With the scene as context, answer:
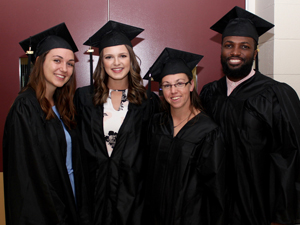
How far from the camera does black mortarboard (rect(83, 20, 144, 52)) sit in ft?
7.30

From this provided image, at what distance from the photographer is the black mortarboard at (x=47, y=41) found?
197 centimetres

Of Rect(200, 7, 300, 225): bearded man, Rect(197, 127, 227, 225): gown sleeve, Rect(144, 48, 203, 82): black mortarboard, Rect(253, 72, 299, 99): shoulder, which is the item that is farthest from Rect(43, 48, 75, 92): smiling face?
Rect(253, 72, 299, 99): shoulder

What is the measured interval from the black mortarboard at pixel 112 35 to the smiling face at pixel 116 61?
0.06 m

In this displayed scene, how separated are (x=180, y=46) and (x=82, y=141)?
1.69 meters

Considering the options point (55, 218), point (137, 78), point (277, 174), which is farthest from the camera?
point (137, 78)

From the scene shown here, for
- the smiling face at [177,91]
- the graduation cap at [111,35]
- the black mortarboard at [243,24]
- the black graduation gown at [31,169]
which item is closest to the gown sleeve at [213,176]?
the smiling face at [177,91]

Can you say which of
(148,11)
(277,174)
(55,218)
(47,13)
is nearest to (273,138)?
(277,174)

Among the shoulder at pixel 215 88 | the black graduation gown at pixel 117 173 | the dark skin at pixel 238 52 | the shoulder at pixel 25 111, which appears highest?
the dark skin at pixel 238 52

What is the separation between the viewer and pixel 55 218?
1676mm

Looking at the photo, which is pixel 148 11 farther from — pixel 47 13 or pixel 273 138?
pixel 273 138

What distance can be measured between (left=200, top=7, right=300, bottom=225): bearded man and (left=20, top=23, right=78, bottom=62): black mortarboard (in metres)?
1.41

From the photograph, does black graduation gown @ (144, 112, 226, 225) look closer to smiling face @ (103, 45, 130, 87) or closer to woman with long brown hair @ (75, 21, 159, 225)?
woman with long brown hair @ (75, 21, 159, 225)

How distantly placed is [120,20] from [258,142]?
6.82 feet

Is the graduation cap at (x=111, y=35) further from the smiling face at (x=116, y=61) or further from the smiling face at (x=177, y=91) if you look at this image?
the smiling face at (x=177, y=91)
